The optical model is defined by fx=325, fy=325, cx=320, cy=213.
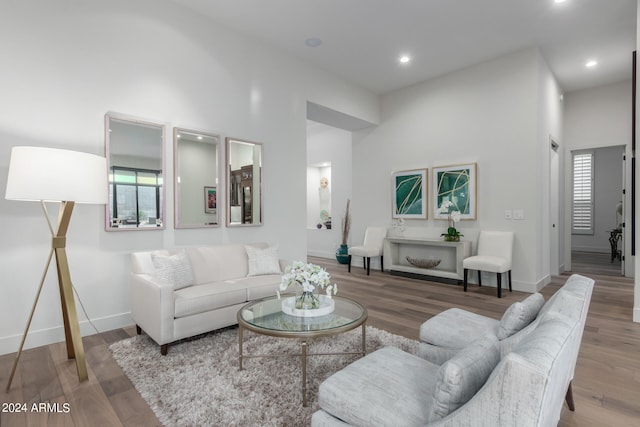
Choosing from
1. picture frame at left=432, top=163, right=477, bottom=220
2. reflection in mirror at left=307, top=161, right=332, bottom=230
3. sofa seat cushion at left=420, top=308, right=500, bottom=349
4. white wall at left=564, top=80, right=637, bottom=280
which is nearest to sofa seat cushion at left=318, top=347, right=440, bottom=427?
sofa seat cushion at left=420, top=308, right=500, bottom=349

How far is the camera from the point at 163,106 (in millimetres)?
3459

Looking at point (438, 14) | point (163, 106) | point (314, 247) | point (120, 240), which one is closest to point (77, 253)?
point (120, 240)

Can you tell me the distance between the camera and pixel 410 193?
5762 mm

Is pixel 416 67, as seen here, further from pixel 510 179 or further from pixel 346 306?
pixel 346 306

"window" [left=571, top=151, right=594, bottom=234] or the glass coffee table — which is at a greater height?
"window" [left=571, top=151, right=594, bottom=234]

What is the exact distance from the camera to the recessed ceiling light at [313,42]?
14.1 feet

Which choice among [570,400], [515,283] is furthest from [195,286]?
[515,283]

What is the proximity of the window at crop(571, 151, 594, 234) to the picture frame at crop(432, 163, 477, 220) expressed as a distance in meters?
5.72

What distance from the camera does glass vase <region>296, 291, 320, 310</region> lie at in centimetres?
239

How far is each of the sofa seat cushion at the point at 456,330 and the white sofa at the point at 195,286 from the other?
1.65 meters

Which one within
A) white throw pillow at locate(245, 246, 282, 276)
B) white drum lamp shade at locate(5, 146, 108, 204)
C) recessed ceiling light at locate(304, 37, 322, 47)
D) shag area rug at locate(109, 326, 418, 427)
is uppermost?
recessed ceiling light at locate(304, 37, 322, 47)

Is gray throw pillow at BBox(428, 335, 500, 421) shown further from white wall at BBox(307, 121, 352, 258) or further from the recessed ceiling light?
white wall at BBox(307, 121, 352, 258)

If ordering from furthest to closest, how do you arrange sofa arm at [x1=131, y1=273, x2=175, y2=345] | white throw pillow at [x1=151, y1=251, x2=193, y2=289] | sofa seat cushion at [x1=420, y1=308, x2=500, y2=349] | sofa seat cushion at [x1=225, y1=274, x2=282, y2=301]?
sofa seat cushion at [x1=225, y1=274, x2=282, y2=301] < white throw pillow at [x1=151, y1=251, x2=193, y2=289] < sofa arm at [x1=131, y1=273, x2=175, y2=345] < sofa seat cushion at [x1=420, y1=308, x2=500, y2=349]

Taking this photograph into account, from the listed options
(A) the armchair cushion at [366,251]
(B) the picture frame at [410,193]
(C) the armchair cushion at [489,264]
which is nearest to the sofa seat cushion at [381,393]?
(C) the armchair cushion at [489,264]
